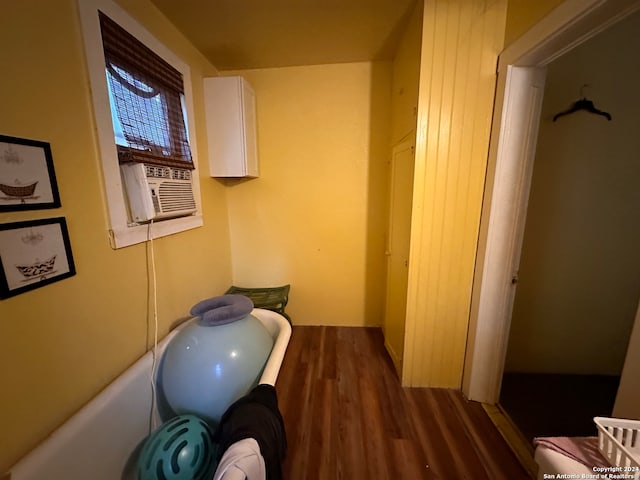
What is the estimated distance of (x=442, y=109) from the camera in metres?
1.52

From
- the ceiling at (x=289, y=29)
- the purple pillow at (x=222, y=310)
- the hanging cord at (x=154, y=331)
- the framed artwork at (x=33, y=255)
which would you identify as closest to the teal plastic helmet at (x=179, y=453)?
the hanging cord at (x=154, y=331)

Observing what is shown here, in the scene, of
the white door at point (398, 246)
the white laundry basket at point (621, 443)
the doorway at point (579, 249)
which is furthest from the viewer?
the white door at point (398, 246)

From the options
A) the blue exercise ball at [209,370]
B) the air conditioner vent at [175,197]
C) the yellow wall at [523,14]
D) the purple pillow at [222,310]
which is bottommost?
the blue exercise ball at [209,370]

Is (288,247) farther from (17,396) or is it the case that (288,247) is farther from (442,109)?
(17,396)

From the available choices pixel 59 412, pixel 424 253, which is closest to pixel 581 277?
pixel 424 253

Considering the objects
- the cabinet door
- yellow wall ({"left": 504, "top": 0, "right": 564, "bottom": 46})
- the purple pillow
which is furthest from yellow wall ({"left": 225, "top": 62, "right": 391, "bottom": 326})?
the purple pillow

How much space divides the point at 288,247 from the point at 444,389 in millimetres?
1802

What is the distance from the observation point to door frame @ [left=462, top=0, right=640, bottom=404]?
4.07 ft

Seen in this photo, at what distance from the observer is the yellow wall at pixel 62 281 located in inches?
32.1

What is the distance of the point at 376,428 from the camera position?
1.52m

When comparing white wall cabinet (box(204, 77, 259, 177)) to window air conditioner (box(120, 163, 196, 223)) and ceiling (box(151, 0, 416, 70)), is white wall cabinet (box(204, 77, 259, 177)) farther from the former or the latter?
window air conditioner (box(120, 163, 196, 223))

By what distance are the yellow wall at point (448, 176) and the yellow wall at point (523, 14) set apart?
5 centimetres

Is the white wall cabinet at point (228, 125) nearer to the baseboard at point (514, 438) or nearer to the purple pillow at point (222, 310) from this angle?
the purple pillow at point (222, 310)

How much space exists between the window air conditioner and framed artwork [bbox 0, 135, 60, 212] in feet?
1.07
